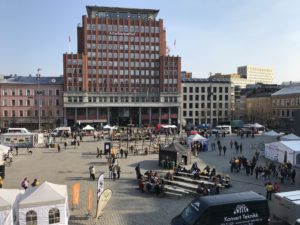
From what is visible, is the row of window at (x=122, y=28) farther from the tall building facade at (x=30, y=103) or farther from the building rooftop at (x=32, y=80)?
the tall building facade at (x=30, y=103)

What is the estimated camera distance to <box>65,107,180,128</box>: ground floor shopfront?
9131cm

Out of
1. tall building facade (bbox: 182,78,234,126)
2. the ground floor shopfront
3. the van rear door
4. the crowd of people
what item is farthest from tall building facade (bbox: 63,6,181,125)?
the van rear door

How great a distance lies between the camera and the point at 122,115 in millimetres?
96000

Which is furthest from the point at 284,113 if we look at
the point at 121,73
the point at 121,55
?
the point at 121,55

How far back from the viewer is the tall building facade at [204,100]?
104375 millimetres

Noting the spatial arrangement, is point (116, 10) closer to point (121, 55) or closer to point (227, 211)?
point (121, 55)

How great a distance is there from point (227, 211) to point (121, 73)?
8212 centimetres

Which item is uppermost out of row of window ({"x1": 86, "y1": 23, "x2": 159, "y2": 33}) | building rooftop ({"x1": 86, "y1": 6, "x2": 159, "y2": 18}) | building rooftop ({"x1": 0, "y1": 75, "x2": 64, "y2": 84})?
building rooftop ({"x1": 86, "y1": 6, "x2": 159, "y2": 18})

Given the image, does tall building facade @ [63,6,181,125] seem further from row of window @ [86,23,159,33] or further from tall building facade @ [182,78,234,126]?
tall building facade @ [182,78,234,126]

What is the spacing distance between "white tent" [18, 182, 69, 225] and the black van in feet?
18.6

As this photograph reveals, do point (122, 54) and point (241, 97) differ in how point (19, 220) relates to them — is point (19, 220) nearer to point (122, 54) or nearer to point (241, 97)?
point (122, 54)

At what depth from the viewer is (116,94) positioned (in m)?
94.2

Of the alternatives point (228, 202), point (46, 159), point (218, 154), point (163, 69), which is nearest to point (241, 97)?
point (163, 69)

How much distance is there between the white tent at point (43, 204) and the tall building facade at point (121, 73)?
73741mm
